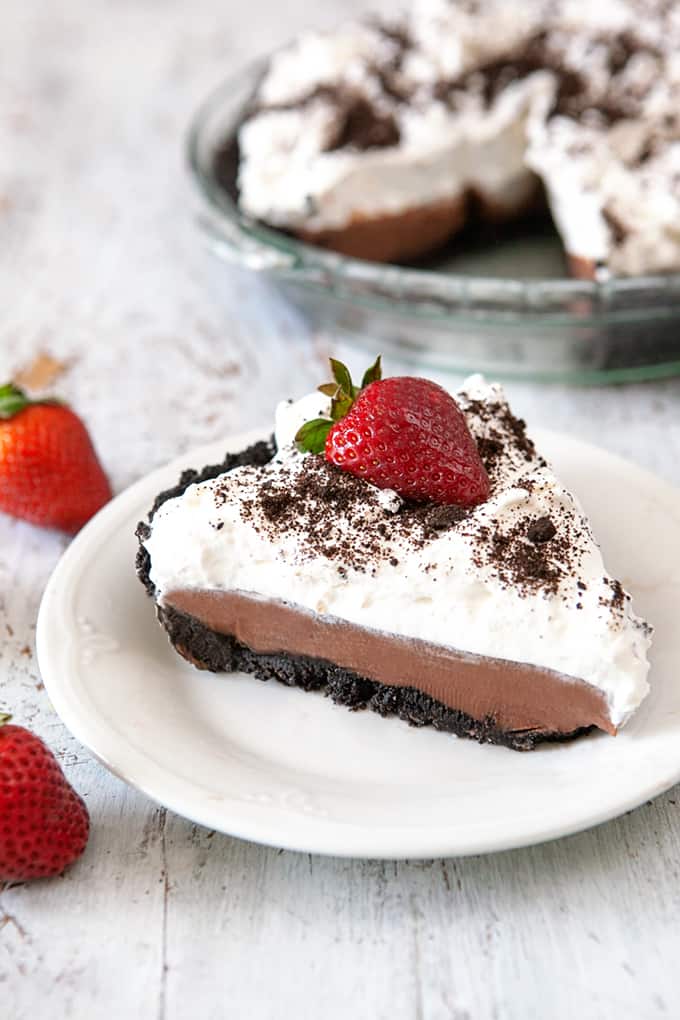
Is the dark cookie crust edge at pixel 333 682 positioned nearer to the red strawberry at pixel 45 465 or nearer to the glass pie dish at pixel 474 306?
the red strawberry at pixel 45 465

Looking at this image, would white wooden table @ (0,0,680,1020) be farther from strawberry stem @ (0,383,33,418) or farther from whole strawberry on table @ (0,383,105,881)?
strawberry stem @ (0,383,33,418)

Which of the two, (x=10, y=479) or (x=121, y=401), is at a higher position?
(x=10, y=479)

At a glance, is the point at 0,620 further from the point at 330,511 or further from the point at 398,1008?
the point at 398,1008

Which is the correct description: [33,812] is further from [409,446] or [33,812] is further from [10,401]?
[10,401]

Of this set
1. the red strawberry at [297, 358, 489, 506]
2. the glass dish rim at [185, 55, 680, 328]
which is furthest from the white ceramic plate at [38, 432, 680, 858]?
the glass dish rim at [185, 55, 680, 328]

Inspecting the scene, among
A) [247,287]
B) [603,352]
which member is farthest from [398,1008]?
[247,287]

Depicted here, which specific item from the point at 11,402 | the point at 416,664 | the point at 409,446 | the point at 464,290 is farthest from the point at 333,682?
the point at 464,290
